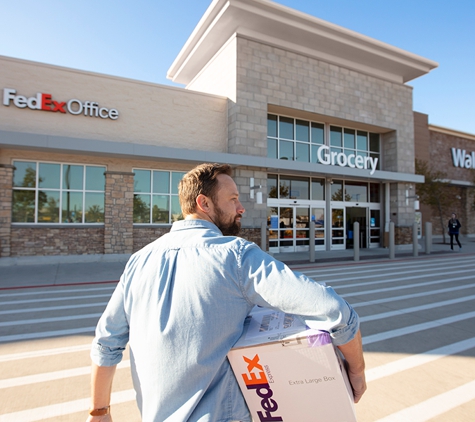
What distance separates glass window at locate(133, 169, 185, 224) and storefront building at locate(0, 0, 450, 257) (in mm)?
55

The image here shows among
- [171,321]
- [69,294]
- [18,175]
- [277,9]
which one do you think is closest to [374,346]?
[171,321]

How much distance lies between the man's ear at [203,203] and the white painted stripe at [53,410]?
252 cm

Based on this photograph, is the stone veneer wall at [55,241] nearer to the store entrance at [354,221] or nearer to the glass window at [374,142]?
the store entrance at [354,221]

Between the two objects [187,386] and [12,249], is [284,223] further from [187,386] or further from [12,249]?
[187,386]

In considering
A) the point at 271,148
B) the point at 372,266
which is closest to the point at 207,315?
the point at 372,266

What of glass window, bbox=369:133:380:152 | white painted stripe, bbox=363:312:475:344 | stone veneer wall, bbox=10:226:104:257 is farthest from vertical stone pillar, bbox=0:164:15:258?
glass window, bbox=369:133:380:152

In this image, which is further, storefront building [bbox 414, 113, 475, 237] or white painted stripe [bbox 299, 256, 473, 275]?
storefront building [bbox 414, 113, 475, 237]

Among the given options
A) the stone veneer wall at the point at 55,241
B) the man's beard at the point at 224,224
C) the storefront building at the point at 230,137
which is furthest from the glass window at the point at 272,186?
the man's beard at the point at 224,224

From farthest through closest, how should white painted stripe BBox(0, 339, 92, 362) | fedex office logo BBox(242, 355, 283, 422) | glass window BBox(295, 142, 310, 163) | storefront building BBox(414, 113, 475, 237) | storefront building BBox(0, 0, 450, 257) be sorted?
storefront building BBox(414, 113, 475, 237), glass window BBox(295, 142, 310, 163), storefront building BBox(0, 0, 450, 257), white painted stripe BBox(0, 339, 92, 362), fedex office logo BBox(242, 355, 283, 422)

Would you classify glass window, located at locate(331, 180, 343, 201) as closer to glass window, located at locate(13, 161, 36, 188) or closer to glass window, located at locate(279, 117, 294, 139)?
glass window, located at locate(279, 117, 294, 139)

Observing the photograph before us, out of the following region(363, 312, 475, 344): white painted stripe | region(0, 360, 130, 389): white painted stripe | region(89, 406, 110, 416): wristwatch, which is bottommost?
region(0, 360, 130, 389): white painted stripe

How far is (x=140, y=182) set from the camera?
44.5 ft

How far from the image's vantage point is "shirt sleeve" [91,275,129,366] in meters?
1.50

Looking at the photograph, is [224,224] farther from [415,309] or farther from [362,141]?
[362,141]
